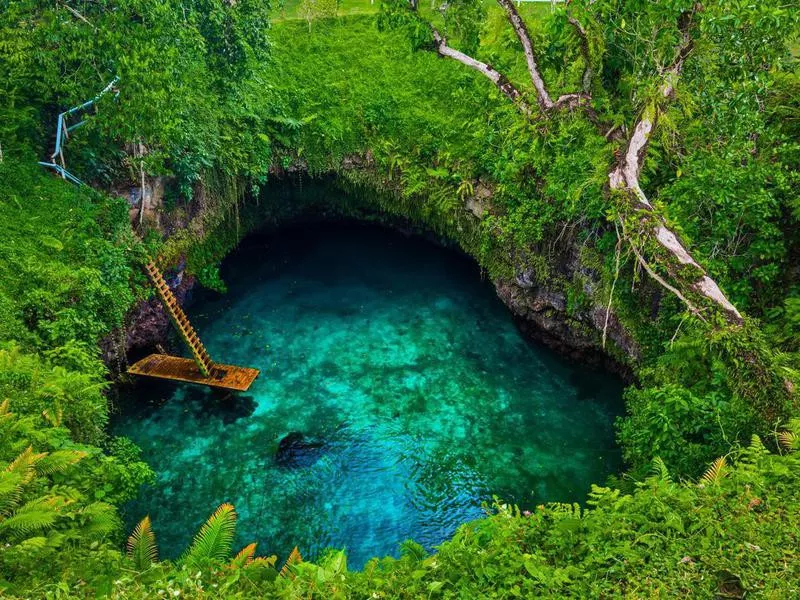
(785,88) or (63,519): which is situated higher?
(785,88)

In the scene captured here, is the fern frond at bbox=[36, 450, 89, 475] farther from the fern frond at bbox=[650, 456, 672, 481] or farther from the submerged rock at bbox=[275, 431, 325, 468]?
the fern frond at bbox=[650, 456, 672, 481]

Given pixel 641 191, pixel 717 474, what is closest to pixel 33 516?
pixel 717 474

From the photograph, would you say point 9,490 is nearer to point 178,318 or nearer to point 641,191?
point 178,318

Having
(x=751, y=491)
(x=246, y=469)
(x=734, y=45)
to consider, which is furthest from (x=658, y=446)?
(x=246, y=469)

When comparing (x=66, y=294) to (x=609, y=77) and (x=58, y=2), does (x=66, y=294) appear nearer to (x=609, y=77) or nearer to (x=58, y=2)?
(x=58, y=2)

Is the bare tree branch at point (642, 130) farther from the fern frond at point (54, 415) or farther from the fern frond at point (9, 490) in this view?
the fern frond at point (54, 415)

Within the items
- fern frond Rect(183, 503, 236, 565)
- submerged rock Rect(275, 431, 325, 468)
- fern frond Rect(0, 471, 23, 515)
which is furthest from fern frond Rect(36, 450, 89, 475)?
submerged rock Rect(275, 431, 325, 468)

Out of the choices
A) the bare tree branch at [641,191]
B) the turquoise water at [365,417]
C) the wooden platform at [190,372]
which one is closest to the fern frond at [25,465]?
the turquoise water at [365,417]
